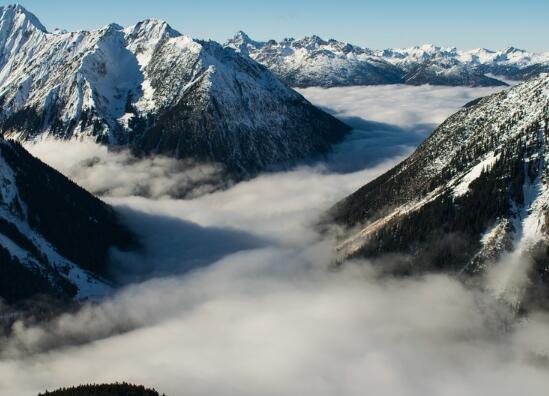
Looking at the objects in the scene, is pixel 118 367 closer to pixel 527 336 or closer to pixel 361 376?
pixel 361 376

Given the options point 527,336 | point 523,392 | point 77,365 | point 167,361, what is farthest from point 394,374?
point 77,365

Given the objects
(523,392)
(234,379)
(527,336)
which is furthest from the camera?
(527,336)

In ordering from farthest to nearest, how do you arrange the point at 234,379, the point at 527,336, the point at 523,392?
the point at 527,336
the point at 234,379
the point at 523,392

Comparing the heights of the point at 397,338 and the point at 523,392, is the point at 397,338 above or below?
above

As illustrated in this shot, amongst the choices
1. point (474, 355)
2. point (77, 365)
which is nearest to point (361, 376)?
point (474, 355)

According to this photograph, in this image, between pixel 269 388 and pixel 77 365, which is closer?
pixel 269 388

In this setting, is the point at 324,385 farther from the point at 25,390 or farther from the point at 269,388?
the point at 25,390

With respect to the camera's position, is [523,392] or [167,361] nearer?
[523,392]
